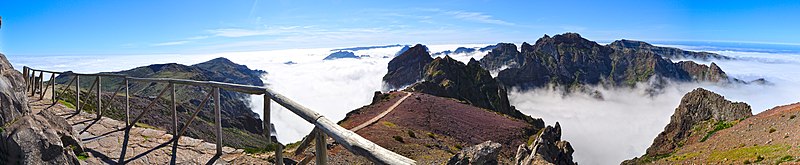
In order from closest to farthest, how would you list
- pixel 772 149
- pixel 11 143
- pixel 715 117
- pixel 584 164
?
1. pixel 11 143
2. pixel 772 149
3. pixel 715 117
4. pixel 584 164

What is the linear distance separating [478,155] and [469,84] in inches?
4608

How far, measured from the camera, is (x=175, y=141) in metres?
9.98

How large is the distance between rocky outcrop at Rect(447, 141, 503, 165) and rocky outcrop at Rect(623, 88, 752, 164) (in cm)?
4118

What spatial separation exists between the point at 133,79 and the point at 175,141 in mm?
2754

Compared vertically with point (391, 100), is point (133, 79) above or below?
above

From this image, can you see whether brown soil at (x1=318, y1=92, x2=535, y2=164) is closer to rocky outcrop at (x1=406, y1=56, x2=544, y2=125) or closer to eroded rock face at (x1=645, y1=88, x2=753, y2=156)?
eroded rock face at (x1=645, y1=88, x2=753, y2=156)

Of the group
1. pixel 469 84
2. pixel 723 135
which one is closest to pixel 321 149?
pixel 723 135

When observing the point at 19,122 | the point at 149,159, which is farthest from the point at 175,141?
the point at 19,122

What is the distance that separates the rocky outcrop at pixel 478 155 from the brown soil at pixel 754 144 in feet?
72.1

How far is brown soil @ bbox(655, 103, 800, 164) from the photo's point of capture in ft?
97.6

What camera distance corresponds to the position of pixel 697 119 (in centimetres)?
6044

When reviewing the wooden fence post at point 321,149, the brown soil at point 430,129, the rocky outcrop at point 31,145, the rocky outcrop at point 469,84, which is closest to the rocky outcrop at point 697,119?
the brown soil at point 430,129

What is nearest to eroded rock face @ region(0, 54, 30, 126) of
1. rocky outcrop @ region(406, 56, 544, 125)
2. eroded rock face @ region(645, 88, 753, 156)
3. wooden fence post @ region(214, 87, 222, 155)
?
wooden fence post @ region(214, 87, 222, 155)

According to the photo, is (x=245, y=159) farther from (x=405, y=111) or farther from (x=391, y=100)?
(x=391, y=100)
